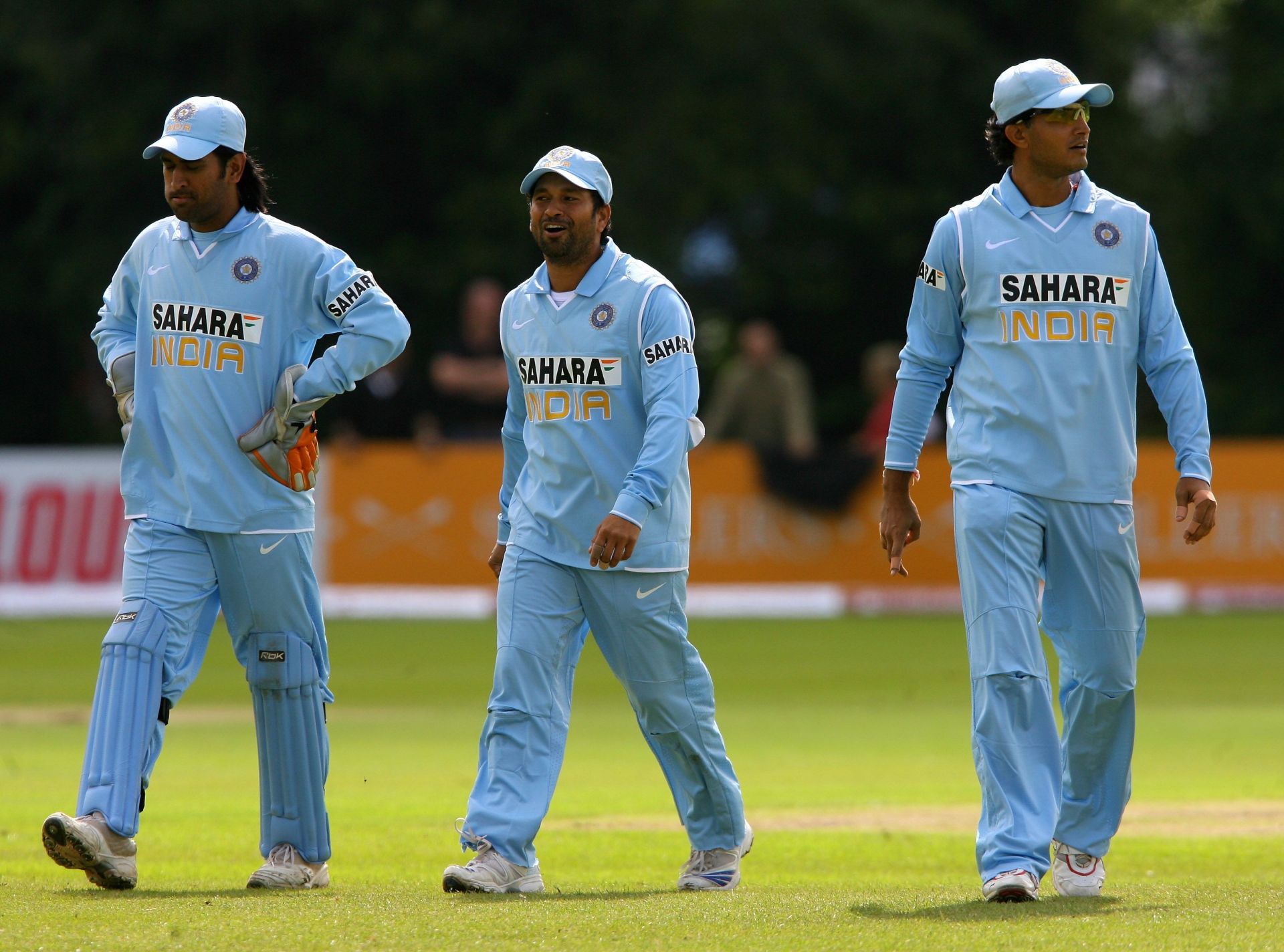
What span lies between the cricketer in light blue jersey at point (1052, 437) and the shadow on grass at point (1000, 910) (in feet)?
0.80

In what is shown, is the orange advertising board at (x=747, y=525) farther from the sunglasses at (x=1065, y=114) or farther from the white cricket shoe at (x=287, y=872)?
the sunglasses at (x=1065, y=114)

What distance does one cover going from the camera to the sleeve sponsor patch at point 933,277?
6711mm

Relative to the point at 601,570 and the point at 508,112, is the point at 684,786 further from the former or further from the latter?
the point at 508,112

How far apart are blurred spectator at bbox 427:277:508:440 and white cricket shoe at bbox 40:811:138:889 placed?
13.1 m

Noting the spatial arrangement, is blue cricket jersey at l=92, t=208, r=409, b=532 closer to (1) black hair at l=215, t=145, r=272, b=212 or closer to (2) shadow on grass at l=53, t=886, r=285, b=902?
(1) black hair at l=215, t=145, r=272, b=212

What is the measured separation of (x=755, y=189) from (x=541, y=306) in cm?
2503

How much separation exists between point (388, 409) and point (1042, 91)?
14.1 m

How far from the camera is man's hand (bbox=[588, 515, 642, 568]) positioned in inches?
263

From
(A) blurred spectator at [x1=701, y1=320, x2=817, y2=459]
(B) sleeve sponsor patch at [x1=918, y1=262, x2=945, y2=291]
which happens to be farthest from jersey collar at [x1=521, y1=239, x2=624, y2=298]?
(A) blurred spectator at [x1=701, y1=320, x2=817, y2=459]

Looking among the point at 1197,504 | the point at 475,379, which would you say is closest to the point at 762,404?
the point at 475,379

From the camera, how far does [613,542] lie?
668 cm

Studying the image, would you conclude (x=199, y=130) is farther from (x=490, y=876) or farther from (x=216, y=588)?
(x=490, y=876)

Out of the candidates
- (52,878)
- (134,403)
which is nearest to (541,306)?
(134,403)

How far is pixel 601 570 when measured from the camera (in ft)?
22.8
